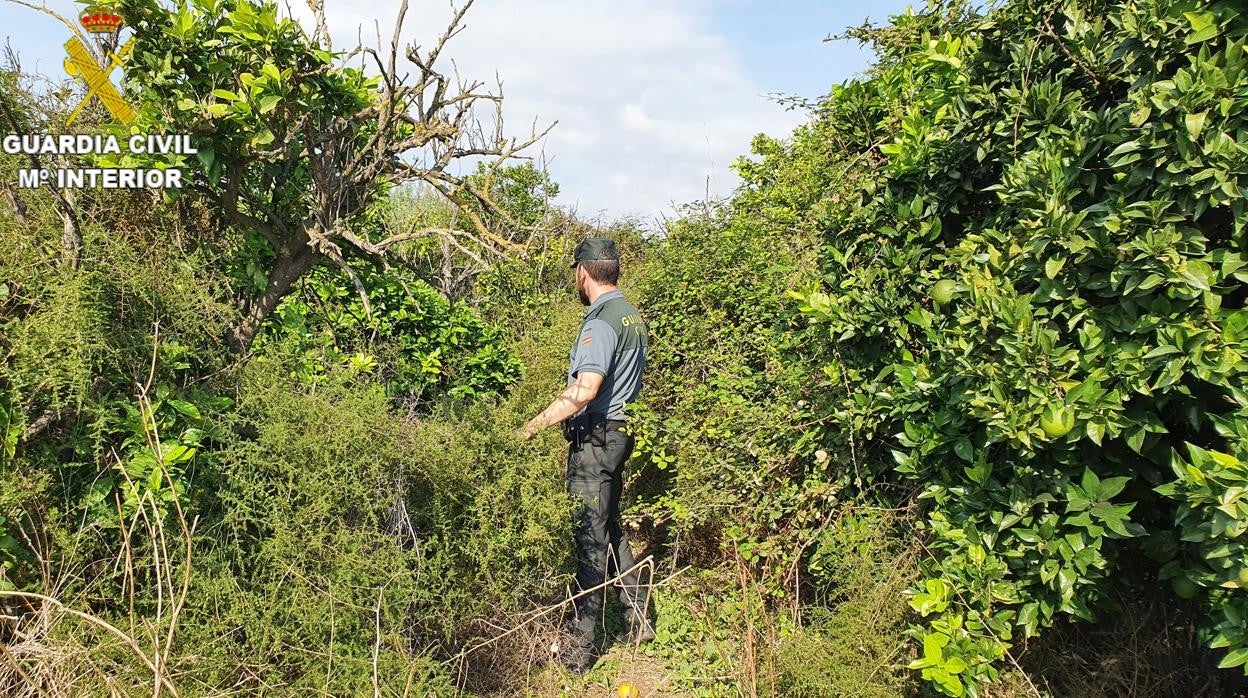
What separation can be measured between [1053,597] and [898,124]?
2.27 m

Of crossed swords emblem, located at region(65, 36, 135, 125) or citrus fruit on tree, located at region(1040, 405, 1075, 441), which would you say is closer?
citrus fruit on tree, located at region(1040, 405, 1075, 441)

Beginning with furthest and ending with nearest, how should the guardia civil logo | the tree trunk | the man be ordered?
the man
the tree trunk
the guardia civil logo

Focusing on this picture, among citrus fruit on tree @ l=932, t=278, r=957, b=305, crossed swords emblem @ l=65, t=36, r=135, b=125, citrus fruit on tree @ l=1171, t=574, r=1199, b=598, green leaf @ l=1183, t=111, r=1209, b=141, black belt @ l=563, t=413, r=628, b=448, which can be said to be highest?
crossed swords emblem @ l=65, t=36, r=135, b=125

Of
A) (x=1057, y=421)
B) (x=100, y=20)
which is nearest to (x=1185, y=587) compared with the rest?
(x=1057, y=421)

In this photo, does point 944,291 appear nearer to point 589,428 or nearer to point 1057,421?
point 1057,421

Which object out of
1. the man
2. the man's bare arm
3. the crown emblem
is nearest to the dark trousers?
the man

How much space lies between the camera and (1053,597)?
2426 millimetres

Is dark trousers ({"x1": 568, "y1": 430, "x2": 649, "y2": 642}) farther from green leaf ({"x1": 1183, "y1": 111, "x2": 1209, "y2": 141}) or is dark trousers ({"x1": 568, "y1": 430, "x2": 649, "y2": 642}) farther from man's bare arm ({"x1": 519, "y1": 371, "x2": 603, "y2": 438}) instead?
green leaf ({"x1": 1183, "y1": 111, "x2": 1209, "y2": 141})

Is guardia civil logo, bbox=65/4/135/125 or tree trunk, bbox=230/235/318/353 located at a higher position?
guardia civil logo, bbox=65/4/135/125

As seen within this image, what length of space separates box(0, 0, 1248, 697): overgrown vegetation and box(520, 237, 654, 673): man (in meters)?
0.18

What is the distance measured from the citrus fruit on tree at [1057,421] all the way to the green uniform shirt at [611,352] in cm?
202

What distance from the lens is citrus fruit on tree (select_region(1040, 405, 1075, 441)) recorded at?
213 centimetres

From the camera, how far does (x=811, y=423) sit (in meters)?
3.49

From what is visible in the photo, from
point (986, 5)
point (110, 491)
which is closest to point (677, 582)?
point (110, 491)
